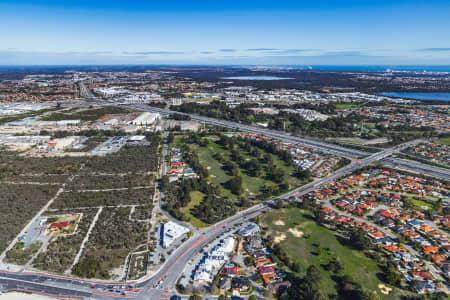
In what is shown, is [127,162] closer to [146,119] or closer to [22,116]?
[146,119]

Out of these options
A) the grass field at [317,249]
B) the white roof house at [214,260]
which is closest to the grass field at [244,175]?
the grass field at [317,249]

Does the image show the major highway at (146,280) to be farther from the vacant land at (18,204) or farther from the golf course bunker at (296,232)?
the vacant land at (18,204)

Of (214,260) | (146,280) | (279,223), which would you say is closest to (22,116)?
(146,280)

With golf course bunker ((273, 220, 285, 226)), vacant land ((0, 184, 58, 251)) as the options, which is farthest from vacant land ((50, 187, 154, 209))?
golf course bunker ((273, 220, 285, 226))

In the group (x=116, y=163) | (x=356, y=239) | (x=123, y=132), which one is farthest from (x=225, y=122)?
(x=356, y=239)

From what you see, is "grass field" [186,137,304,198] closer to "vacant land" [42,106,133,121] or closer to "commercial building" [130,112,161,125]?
"commercial building" [130,112,161,125]

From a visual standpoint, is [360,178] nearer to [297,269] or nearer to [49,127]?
[297,269]
